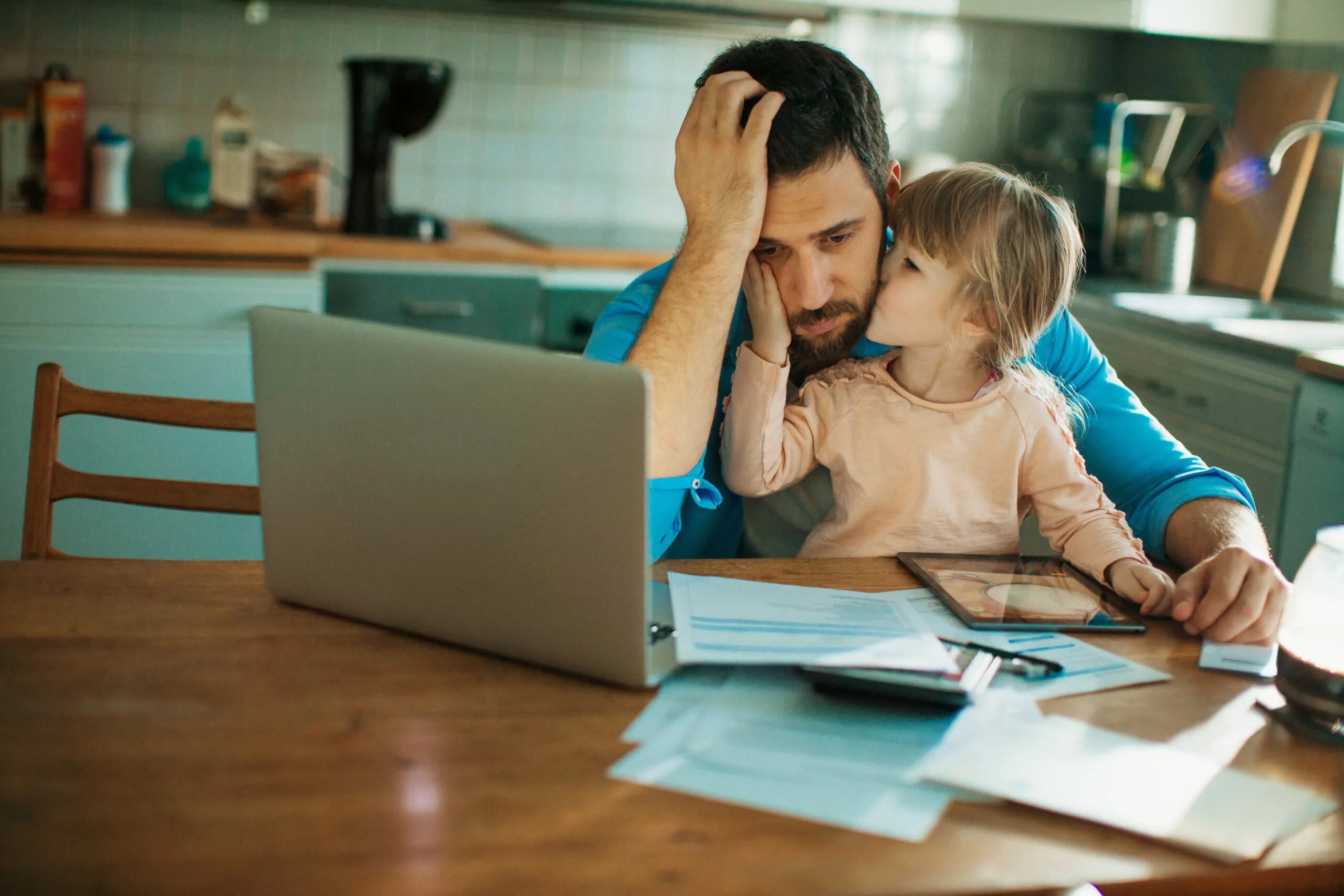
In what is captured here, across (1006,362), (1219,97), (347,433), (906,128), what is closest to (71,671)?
(347,433)

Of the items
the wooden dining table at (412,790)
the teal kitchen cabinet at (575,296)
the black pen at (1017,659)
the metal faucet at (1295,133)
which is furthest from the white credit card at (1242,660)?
the metal faucet at (1295,133)

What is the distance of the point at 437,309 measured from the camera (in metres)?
2.77

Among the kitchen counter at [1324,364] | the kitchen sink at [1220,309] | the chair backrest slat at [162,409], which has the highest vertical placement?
the kitchen sink at [1220,309]

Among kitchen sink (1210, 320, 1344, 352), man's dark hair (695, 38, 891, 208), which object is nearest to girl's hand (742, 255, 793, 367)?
man's dark hair (695, 38, 891, 208)

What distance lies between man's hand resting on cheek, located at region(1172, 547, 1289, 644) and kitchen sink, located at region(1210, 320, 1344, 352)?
157 centimetres

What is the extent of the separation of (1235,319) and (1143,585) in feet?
6.97

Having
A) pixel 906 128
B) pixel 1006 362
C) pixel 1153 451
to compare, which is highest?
pixel 906 128

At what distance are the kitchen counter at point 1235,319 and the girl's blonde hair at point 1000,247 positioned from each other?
3.97 ft

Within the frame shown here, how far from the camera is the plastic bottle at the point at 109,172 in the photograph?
2.95 meters

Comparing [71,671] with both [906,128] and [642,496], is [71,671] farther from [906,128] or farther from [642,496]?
[906,128]

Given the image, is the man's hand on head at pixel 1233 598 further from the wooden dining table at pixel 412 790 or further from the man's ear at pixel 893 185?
the man's ear at pixel 893 185

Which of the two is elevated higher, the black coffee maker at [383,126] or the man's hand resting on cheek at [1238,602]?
the black coffee maker at [383,126]

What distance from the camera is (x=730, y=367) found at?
1.60 metres

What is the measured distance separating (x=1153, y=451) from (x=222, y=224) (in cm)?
220
